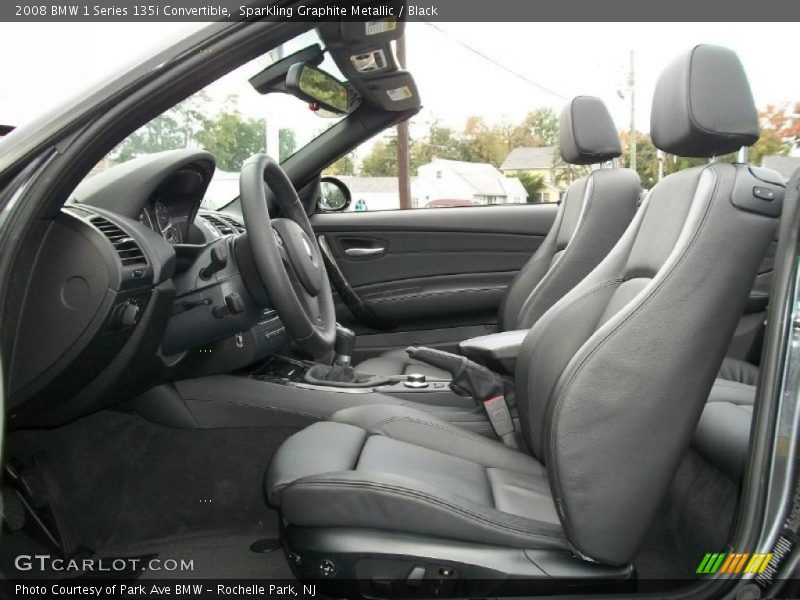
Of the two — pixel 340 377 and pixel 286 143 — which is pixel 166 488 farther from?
pixel 286 143

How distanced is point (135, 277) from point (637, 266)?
986mm

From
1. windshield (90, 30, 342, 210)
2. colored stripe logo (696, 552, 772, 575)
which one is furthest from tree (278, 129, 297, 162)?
colored stripe logo (696, 552, 772, 575)

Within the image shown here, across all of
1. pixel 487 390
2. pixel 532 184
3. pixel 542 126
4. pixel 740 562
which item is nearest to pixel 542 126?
pixel 542 126

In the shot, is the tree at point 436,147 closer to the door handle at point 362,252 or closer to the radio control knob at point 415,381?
the door handle at point 362,252

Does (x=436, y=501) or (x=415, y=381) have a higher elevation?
(x=436, y=501)

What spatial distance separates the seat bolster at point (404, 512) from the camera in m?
1.09

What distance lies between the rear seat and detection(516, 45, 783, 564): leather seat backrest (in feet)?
0.77

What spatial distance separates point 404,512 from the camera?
1.09 meters

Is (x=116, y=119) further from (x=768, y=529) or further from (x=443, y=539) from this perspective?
(x=768, y=529)

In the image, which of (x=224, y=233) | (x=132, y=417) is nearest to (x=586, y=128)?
(x=224, y=233)

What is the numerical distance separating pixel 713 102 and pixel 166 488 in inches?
60.8

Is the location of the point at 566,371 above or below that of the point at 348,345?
above

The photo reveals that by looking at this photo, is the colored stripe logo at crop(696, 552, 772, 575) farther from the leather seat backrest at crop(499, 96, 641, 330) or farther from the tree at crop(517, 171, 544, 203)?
the tree at crop(517, 171, 544, 203)

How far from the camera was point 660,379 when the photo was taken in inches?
41.1
